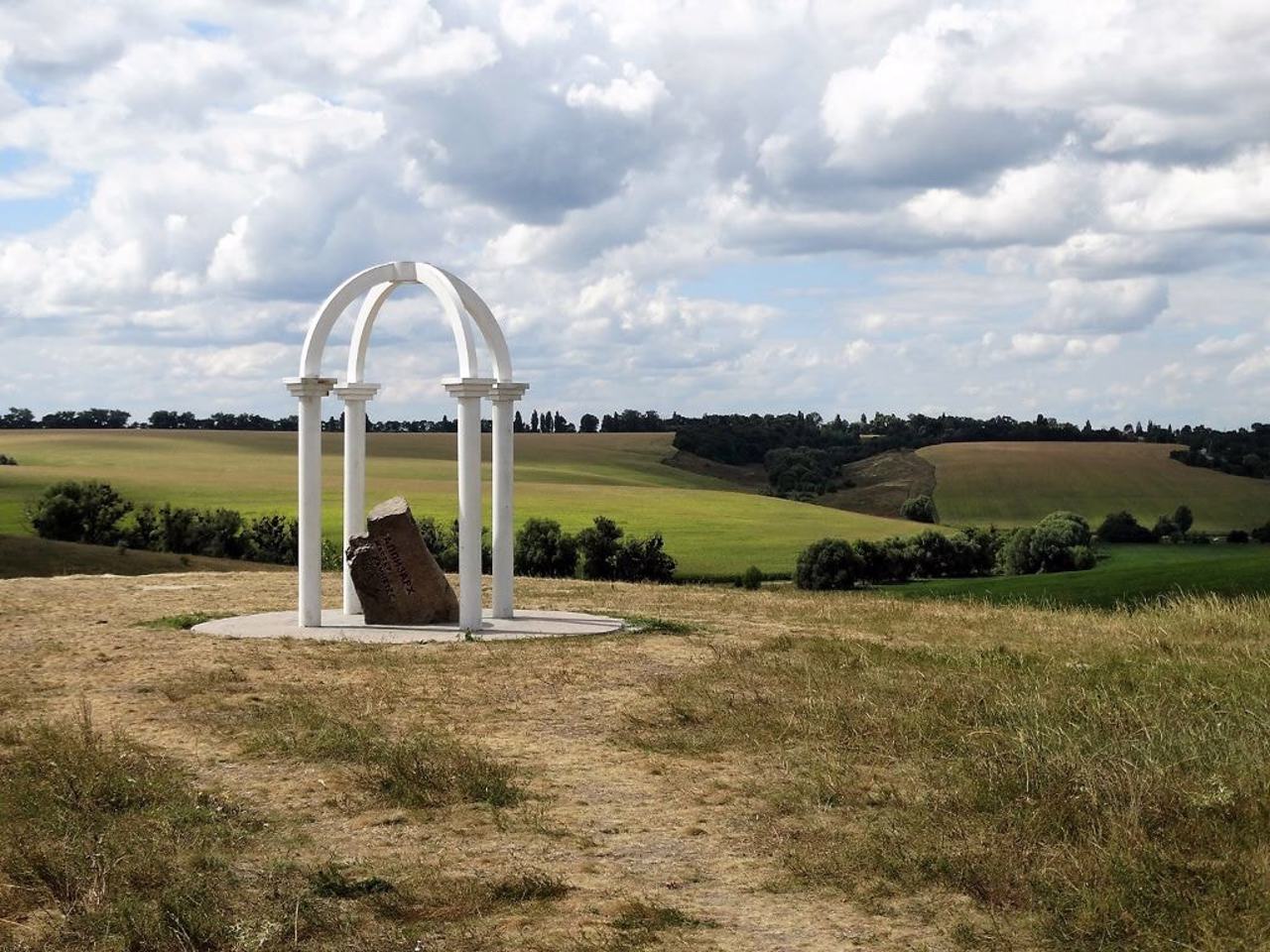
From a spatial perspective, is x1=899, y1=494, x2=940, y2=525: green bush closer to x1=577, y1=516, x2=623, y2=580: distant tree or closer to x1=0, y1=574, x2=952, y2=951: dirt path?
x1=577, y1=516, x2=623, y2=580: distant tree

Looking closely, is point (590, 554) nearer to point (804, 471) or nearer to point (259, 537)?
point (259, 537)

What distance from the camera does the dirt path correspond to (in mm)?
7531

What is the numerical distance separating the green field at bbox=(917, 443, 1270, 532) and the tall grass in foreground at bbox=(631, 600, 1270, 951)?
206ft

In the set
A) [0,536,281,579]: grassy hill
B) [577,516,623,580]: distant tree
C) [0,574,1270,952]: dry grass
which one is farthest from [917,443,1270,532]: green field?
[0,574,1270,952]: dry grass

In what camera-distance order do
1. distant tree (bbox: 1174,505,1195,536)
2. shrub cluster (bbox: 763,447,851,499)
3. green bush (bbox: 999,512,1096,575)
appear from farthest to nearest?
1. shrub cluster (bbox: 763,447,851,499)
2. distant tree (bbox: 1174,505,1195,536)
3. green bush (bbox: 999,512,1096,575)

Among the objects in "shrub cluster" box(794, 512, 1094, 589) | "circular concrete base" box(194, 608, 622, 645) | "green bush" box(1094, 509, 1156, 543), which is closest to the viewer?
"circular concrete base" box(194, 608, 622, 645)

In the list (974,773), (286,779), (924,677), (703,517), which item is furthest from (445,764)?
(703,517)

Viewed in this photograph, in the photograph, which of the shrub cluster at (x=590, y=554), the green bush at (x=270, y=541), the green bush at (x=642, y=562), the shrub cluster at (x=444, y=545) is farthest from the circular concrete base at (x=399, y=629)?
Answer: the green bush at (x=270, y=541)

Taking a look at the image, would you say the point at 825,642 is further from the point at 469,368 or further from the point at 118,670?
the point at 118,670

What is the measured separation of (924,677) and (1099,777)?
549cm

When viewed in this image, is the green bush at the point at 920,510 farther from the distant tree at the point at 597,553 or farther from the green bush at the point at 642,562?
the distant tree at the point at 597,553

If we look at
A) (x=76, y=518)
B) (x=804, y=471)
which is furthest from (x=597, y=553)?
(x=804, y=471)

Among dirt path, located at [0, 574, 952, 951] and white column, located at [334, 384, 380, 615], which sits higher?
white column, located at [334, 384, 380, 615]

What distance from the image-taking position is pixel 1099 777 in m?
8.88
